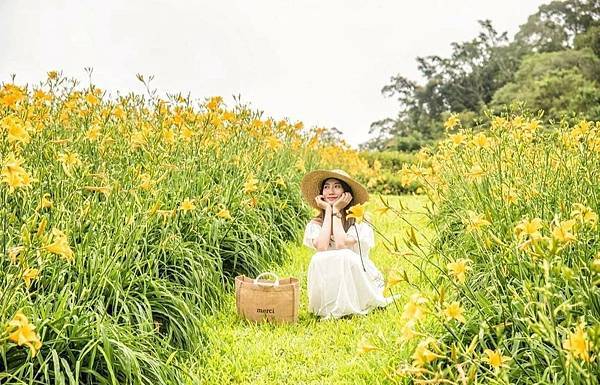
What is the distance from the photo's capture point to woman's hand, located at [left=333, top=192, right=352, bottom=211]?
15.3ft

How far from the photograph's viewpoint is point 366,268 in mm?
4551

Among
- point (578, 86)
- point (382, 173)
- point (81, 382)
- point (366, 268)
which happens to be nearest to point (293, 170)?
point (366, 268)

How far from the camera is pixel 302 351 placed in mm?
3688

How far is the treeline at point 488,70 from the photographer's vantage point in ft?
90.9

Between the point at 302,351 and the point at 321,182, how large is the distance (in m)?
1.54

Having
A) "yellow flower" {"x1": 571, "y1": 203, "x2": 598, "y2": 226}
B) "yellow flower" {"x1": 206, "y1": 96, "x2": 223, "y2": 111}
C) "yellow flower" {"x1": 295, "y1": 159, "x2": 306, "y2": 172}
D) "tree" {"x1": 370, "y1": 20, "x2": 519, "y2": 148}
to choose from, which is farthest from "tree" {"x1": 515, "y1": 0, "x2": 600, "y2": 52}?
"yellow flower" {"x1": 571, "y1": 203, "x2": 598, "y2": 226}

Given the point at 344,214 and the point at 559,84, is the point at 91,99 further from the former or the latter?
the point at 559,84

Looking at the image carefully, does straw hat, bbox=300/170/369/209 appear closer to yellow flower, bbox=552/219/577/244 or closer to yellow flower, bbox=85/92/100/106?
yellow flower, bbox=85/92/100/106

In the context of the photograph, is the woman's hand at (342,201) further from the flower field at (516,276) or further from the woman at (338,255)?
the flower field at (516,276)

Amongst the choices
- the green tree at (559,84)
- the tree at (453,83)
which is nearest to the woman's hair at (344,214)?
the green tree at (559,84)

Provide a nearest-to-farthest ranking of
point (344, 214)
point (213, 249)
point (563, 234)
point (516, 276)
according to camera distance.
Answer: point (563, 234)
point (516, 276)
point (213, 249)
point (344, 214)

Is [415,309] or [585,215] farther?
[585,215]

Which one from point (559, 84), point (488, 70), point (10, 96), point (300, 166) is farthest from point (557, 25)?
point (10, 96)

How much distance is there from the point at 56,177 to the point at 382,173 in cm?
999
